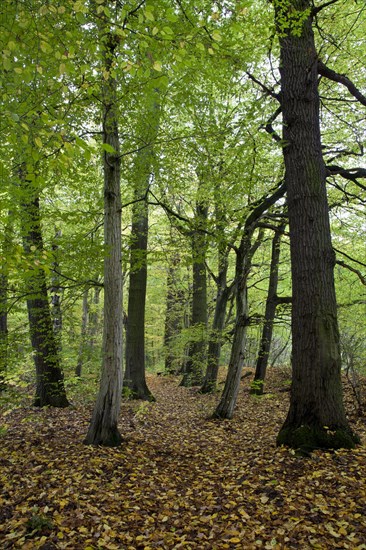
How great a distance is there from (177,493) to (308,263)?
3517 mm

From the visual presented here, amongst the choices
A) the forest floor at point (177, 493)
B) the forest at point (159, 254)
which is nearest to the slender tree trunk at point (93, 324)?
the forest at point (159, 254)

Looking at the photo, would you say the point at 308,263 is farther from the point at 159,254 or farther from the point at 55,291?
the point at 55,291

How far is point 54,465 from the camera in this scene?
493 cm

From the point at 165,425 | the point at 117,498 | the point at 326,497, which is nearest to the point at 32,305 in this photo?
the point at 165,425

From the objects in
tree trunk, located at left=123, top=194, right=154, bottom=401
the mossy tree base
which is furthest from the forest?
tree trunk, located at left=123, top=194, right=154, bottom=401

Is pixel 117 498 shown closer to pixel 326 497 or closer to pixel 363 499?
pixel 326 497

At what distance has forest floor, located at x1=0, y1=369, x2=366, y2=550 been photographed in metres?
3.35

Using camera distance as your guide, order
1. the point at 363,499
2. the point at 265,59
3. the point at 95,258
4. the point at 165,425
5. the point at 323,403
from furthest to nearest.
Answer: the point at 265,59 < the point at 165,425 < the point at 95,258 < the point at 323,403 < the point at 363,499

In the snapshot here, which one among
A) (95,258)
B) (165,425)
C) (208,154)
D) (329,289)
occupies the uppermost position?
(208,154)

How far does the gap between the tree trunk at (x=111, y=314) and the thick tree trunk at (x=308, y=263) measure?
2.63m

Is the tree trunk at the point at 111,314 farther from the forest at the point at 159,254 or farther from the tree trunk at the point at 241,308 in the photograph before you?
the tree trunk at the point at 241,308

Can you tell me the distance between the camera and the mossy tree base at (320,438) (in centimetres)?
475

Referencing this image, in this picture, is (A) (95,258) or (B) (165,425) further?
(B) (165,425)

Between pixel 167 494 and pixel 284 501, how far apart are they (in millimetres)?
1403
